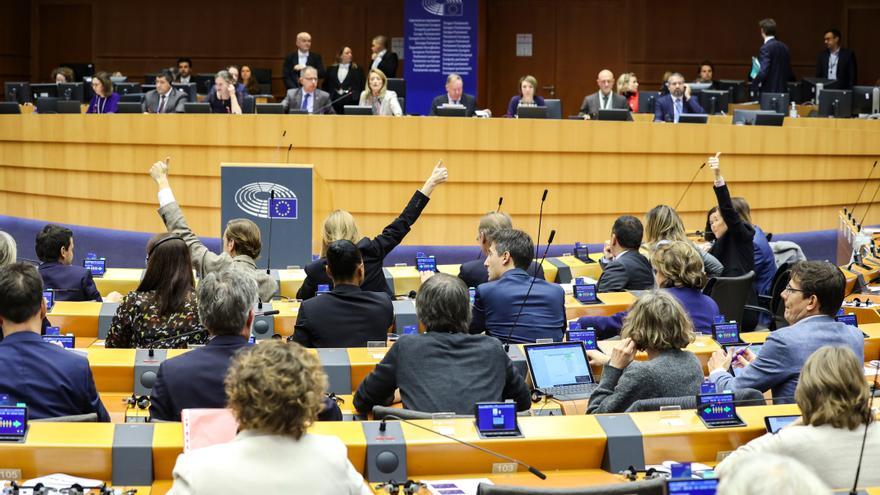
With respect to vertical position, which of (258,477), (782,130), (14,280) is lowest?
(258,477)

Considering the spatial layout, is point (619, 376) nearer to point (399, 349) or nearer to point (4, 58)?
point (399, 349)

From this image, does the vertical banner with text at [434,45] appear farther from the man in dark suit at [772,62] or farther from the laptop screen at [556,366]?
the laptop screen at [556,366]

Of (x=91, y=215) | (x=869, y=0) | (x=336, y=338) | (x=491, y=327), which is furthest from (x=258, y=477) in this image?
(x=869, y=0)

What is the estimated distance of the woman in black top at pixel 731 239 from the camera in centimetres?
764

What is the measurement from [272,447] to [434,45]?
41.1ft

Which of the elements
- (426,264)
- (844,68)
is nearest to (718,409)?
(426,264)

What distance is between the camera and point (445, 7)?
1486 centimetres

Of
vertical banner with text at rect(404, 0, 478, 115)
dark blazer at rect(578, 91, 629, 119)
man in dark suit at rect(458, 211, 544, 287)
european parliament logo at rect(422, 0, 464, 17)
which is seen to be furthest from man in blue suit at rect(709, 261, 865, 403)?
european parliament logo at rect(422, 0, 464, 17)

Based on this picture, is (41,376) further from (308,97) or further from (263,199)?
(308,97)

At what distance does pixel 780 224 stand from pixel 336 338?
739cm

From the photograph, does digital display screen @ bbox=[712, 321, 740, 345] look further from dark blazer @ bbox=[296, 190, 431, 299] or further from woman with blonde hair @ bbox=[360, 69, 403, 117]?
woman with blonde hair @ bbox=[360, 69, 403, 117]

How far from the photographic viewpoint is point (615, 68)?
16.7m

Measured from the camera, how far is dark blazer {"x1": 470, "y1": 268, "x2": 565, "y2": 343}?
5430mm

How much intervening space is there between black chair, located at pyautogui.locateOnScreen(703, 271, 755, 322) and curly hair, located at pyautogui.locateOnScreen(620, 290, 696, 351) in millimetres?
2754
